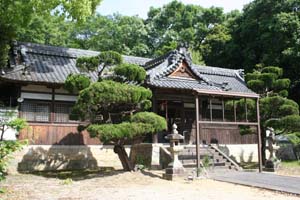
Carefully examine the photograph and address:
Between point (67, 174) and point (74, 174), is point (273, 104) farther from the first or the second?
point (67, 174)

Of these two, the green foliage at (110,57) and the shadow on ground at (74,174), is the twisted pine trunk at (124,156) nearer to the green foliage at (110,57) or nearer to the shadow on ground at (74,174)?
the shadow on ground at (74,174)

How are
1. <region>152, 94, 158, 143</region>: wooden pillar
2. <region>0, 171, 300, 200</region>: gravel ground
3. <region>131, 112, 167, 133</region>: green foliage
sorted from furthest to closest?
<region>152, 94, 158, 143</region>: wooden pillar, <region>131, 112, 167, 133</region>: green foliage, <region>0, 171, 300, 200</region>: gravel ground

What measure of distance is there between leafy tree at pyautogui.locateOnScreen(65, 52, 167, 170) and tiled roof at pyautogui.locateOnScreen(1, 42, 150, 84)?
9.65 feet

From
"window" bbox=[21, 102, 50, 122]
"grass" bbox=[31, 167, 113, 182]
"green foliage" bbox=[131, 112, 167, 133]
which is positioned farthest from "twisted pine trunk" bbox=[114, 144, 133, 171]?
"window" bbox=[21, 102, 50, 122]

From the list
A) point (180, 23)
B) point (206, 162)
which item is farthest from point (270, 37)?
point (206, 162)

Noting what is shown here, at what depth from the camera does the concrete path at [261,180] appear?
12.0m

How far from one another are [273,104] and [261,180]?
627 centimetres

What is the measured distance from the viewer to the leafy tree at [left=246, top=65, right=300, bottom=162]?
18156 mm

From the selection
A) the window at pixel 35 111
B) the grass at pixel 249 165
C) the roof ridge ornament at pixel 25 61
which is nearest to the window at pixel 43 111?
the window at pixel 35 111

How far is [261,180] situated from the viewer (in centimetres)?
1370

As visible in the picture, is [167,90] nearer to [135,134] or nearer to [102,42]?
[135,134]

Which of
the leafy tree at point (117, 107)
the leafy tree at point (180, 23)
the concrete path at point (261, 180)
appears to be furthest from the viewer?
the leafy tree at point (180, 23)

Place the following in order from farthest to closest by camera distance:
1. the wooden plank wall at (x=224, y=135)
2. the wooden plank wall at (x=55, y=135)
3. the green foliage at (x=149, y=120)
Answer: the wooden plank wall at (x=224, y=135)
the wooden plank wall at (x=55, y=135)
the green foliage at (x=149, y=120)

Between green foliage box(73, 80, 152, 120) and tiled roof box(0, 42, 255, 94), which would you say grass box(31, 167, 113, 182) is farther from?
tiled roof box(0, 42, 255, 94)
